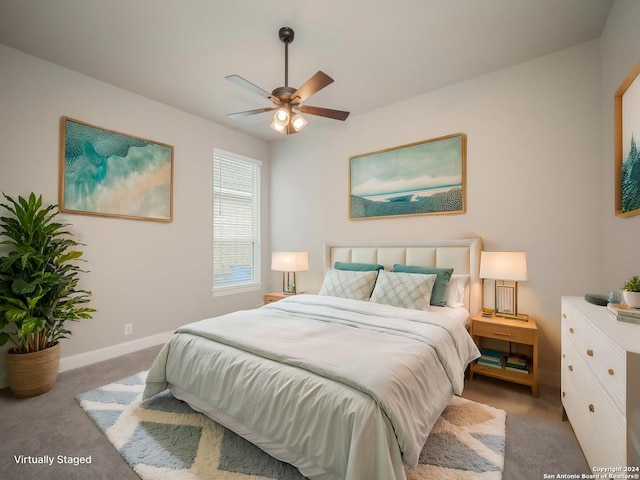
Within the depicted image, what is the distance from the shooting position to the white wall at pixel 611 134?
5.73ft

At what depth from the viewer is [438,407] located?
1.65 meters

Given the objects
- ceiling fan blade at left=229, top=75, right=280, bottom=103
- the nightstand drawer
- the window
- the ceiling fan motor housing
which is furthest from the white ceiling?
the nightstand drawer

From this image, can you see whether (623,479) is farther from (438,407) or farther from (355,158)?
(355,158)

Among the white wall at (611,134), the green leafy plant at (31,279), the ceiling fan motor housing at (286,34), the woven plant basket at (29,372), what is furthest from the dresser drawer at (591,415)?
the woven plant basket at (29,372)

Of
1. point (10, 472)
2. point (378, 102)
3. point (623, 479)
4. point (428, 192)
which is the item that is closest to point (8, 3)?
point (10, 472)

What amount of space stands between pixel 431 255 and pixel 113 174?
3.53 meters

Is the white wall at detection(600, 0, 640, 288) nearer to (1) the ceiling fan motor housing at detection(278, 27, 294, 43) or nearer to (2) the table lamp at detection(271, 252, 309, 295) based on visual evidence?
(1) the ceiling fan motor housing at detection(278, 27, 294, 43)

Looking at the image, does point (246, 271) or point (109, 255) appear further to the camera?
point (246, 271)

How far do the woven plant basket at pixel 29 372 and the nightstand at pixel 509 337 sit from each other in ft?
11.7

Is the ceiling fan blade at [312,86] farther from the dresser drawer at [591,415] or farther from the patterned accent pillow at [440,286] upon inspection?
the dresser drawer at [591,415]

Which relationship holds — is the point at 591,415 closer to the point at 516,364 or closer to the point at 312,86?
the point at 516,364

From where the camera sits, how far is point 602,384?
4.19 feet

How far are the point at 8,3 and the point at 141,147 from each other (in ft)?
4.71

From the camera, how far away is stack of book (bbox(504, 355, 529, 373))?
8.00 feet
